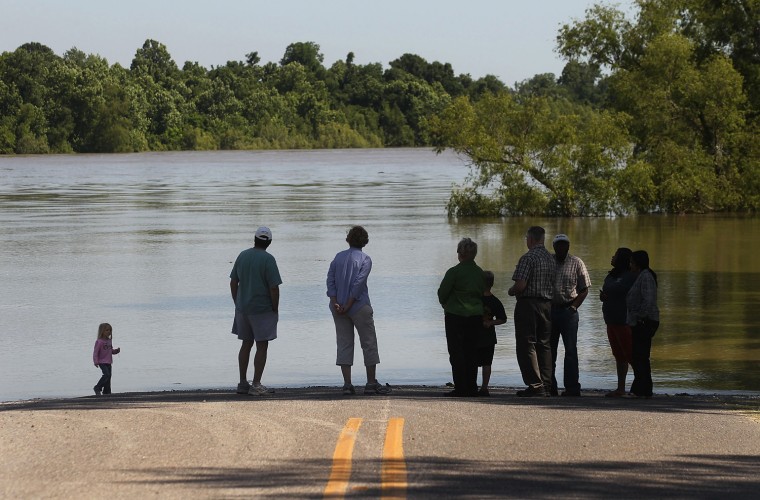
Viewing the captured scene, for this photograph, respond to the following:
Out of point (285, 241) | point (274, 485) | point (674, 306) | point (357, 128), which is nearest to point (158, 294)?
point (674, 306)

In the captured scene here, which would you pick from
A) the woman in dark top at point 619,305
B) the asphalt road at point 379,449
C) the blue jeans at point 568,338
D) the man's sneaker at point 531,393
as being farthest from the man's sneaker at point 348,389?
the woman in dark top at point 619,305

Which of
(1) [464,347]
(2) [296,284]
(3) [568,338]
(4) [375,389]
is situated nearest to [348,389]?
(4) [375,389]

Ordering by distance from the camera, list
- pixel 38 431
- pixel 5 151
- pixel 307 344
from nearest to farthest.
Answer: pixel 38 431, pixel 307 344, pixel 5 151

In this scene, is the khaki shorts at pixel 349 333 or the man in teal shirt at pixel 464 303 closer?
the man in teal shirt at pixel 464 303

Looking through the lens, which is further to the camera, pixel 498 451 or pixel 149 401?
pixel 149 401

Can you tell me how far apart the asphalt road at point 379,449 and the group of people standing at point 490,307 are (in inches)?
21.8

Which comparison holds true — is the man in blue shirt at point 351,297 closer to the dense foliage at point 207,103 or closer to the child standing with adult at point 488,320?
the child standing with adult at point 488,320

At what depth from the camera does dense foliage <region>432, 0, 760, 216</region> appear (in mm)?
46688

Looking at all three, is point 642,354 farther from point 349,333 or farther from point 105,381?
point 105,381

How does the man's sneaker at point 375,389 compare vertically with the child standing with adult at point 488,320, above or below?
below

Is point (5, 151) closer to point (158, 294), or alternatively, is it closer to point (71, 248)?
point (71, 248)

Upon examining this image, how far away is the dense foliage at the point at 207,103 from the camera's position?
5477 inches

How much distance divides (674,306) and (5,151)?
12191cm

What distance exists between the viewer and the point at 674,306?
23266 mm
